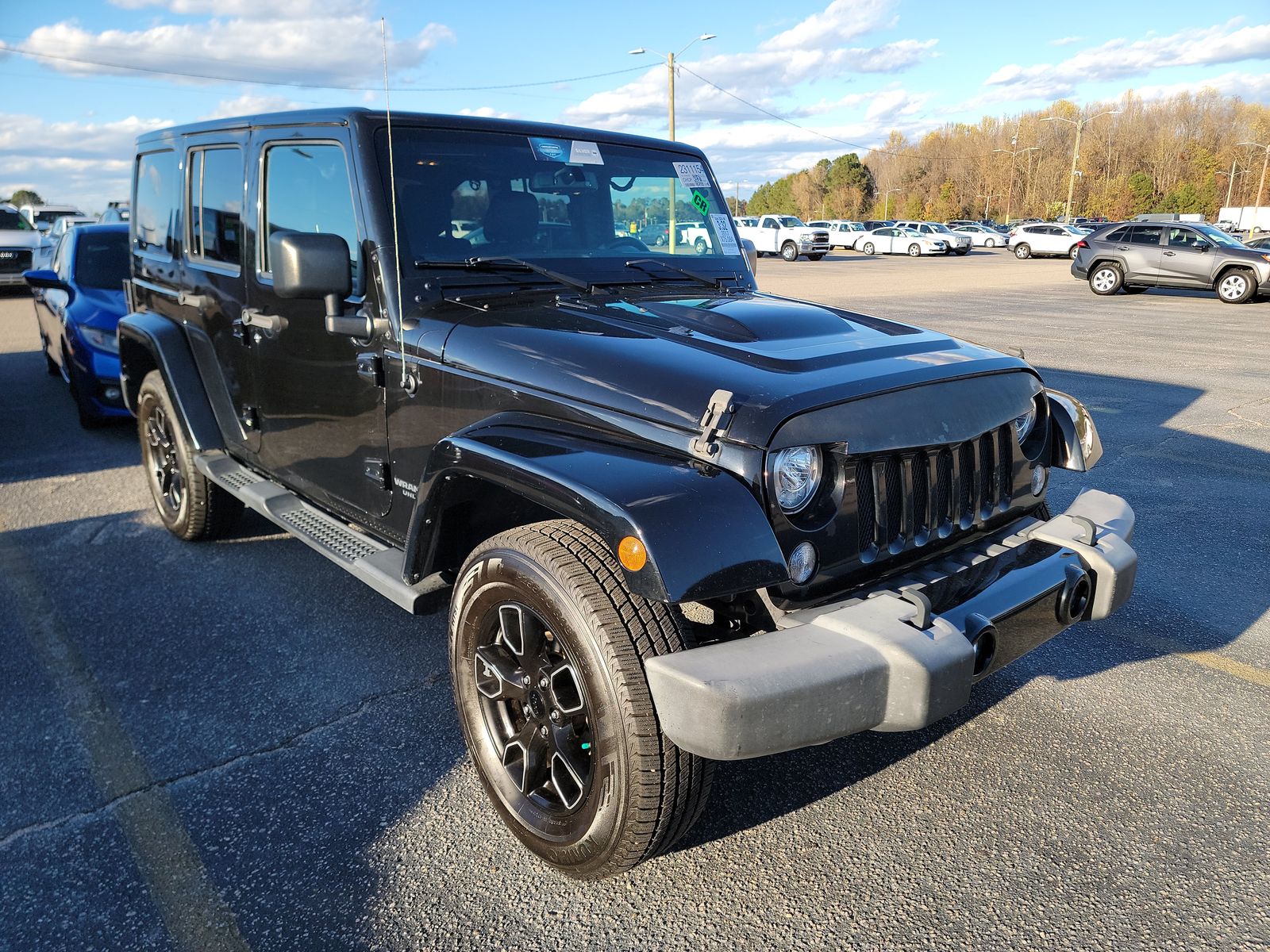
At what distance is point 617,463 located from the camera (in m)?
2.35

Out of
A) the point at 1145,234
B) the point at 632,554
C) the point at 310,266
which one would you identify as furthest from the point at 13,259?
the point at 1145,234

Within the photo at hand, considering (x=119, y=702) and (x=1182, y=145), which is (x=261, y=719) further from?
(x=1182, y=145)

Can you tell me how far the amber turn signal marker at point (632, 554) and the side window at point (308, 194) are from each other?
1674mm

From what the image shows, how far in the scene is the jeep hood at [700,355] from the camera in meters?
2.42

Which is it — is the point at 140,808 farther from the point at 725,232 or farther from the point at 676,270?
the point at 725,232

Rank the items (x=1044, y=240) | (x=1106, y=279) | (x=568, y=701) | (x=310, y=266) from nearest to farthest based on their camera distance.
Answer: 1. (x=568, y=701)
2. (x=310, y=266)
3. (x=1106, y=279)
4. (x=1044, y=240)

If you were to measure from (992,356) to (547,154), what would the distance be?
5.87 feet

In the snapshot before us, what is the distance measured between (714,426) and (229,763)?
196 cm

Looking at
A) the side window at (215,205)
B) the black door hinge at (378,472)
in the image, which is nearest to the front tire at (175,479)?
the side window at (215,205)

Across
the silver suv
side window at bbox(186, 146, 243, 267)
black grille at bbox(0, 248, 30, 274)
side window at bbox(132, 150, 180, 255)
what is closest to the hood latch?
side window at bbox(186, 146, 243, 267)

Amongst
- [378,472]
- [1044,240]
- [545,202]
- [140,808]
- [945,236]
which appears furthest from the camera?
[945,236]

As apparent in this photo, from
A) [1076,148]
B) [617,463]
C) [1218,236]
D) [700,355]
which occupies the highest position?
[1076,148]

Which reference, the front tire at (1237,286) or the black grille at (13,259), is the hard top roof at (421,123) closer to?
the black grille at (13,259)

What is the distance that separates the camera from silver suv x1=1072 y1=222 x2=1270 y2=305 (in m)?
19.1
